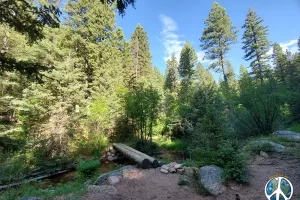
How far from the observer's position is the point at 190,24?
9102mm

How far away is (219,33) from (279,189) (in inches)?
794

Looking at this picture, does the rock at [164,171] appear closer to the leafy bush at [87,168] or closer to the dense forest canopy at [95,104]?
the dense forest canopy at [95,104]

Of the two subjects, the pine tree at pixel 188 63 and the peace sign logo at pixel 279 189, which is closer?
the peace sign logo at pixel 279 189

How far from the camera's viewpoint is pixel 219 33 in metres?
18.9

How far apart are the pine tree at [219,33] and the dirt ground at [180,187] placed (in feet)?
48.4

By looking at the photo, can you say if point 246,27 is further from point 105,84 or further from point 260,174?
point 260,174

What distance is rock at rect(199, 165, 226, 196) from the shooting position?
406cm

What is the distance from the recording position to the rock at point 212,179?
13.3 ft

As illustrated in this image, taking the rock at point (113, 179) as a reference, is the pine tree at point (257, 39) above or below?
above

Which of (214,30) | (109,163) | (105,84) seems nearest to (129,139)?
(109,163)

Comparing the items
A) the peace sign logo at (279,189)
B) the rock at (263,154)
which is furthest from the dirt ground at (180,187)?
the peace sign logo at (279,189)

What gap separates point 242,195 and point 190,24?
7952 mm

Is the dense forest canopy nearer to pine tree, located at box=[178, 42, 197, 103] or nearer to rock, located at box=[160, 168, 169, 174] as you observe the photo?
rock, located at box=[160, 168, 169, 174]

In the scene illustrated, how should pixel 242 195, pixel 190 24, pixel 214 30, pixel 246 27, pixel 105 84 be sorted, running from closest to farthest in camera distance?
1. pixel 242 195
2. pixel 190 24
3. pixel 105 84
4. pixel 214 30
5. pixel 246 27
